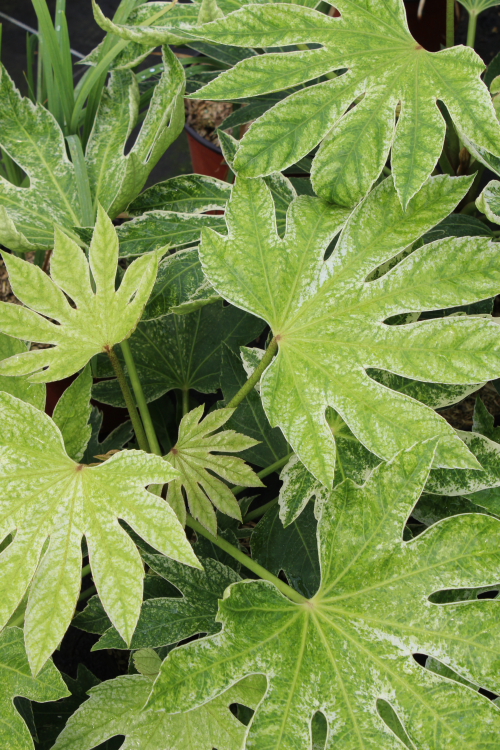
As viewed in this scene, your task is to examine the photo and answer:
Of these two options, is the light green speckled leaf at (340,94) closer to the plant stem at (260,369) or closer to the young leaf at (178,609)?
the plant stem at (260,369)

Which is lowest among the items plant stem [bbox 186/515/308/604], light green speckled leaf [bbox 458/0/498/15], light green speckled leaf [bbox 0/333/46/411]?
plant stem [bbox 186/515/308/604]

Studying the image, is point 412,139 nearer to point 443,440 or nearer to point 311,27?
point 311,27

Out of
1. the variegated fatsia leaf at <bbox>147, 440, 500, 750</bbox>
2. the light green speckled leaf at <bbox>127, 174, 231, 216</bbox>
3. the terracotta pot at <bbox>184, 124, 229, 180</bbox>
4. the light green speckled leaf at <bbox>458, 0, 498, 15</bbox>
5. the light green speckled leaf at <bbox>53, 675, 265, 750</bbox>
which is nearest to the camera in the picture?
the variegated fatsia leaf at <bbox>147, 440, 500, 750</bbox>

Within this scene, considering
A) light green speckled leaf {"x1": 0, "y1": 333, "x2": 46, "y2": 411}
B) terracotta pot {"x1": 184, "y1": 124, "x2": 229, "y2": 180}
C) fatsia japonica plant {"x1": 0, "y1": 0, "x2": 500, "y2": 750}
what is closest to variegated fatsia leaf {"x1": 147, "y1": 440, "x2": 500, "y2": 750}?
fatsia japonica plant {"x1": 0, "y1": 0, "x2": 500, "y2": 750}

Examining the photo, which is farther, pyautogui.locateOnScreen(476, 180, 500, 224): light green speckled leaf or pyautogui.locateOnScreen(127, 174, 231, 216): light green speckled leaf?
pyautogui.locateOnScreen(127, 174, 231, 216): light green speckled leaf

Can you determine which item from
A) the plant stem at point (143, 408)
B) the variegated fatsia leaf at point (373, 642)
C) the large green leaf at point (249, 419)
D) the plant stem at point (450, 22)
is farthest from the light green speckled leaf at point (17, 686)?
the plant stem at point (450, 22)

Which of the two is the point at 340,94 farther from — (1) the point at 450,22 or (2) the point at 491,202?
(1) the point at 450,22

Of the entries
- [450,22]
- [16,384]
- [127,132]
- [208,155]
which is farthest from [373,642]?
[208,155]

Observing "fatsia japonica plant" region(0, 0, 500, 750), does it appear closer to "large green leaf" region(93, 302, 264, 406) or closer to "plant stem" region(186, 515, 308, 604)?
"plant stem" region(186, 515, 308, 604)
